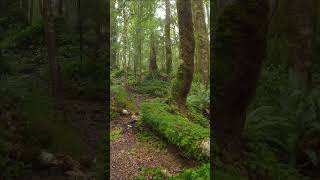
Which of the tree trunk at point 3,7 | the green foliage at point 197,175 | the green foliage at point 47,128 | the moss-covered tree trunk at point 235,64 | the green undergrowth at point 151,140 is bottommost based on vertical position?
the green undergrowth at point 151,140

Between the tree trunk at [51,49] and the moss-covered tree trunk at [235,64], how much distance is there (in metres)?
1.57

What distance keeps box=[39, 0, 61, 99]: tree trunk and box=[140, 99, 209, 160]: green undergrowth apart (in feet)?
12.8

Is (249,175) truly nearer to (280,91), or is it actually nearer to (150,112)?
(280,91)

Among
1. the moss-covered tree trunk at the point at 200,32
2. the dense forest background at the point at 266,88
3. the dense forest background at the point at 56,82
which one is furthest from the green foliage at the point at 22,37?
the moss-covered tree trunk at the point at 200,32

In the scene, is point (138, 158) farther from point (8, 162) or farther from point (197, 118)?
point (8, 162)

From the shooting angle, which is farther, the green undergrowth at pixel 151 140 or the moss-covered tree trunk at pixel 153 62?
the moss-covered tree trunk at pixel 153 62

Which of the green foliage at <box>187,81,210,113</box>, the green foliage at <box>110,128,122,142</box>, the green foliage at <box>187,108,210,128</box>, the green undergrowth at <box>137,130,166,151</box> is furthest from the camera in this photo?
the green foliage at <box>187,81,210,113</box>

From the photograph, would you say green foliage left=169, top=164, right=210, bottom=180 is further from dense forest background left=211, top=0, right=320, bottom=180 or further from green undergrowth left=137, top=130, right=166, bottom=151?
green undergrowth left=137, top=130, right=166, bottom=151

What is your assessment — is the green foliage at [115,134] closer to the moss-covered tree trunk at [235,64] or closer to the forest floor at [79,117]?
the forest floor at [79,117]

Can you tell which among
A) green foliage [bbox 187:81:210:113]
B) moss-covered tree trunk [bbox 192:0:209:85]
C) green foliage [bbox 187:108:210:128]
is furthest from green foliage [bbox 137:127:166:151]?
moss-covered tree trunk [bbox 192:0:209:85]

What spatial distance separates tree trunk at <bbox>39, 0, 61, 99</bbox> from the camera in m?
3.93

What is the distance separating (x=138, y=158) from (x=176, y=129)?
1105mm

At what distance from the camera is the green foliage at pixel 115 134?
30.6 ft

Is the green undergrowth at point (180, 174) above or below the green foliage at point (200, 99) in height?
below
